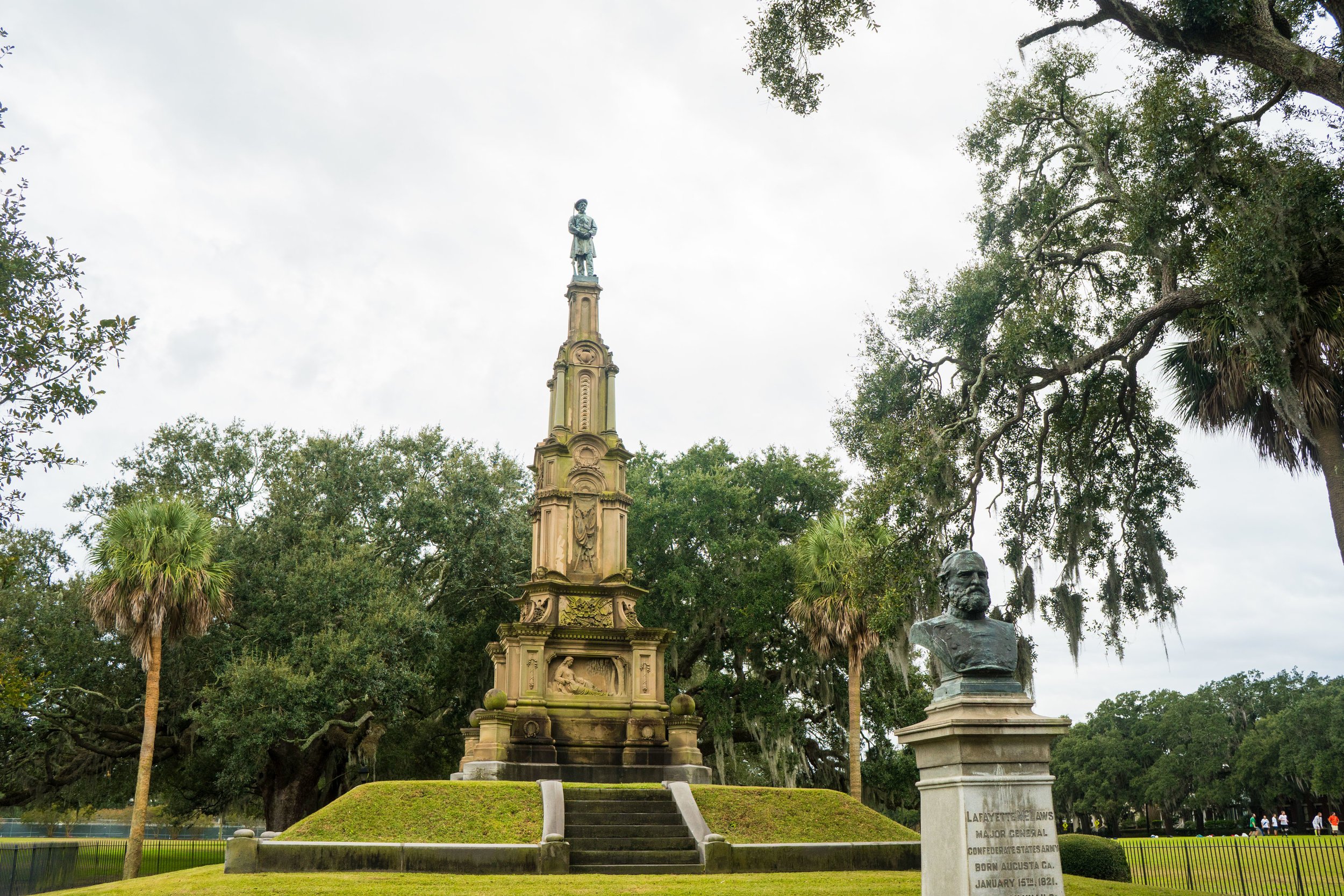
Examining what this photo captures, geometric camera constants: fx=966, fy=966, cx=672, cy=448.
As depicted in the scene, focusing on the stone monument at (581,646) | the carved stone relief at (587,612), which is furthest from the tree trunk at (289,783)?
the carved stone relief at (587,612)

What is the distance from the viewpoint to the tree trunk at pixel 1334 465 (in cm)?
1116

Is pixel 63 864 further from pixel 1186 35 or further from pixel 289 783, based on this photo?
pixel 1186 35

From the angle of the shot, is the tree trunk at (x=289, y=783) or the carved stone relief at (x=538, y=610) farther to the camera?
the tree trunk at (x=289, y=783)

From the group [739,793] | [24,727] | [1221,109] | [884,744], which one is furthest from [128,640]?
[1221,109]

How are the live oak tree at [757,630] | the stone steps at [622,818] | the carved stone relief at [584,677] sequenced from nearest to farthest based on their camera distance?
the stone steps at [622,818], the carved stone relief at [584,677], the live oak tree at [757,630]

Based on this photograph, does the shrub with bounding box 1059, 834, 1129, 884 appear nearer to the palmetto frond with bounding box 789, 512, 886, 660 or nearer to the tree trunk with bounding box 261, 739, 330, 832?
the palmetto frond with bounding box 789, 512, 886, 660

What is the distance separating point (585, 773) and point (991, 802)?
13.8 metres

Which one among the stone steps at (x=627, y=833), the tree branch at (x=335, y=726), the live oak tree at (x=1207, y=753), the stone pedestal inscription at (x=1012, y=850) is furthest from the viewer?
the live oak tree at (x=1207, y=753)

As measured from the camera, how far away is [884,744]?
103ft

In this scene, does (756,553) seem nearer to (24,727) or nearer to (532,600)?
(532,600)

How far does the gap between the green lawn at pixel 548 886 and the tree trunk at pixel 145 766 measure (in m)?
6.57

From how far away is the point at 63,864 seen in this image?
20.0 metres

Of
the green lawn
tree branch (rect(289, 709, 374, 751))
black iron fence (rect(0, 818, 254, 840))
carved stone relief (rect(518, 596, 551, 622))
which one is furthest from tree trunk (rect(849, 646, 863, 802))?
black iron fence (rect(0, 818, 254, 840))

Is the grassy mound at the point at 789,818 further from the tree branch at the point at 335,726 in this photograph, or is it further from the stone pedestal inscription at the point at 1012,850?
the tree branch at the point at 335,726
